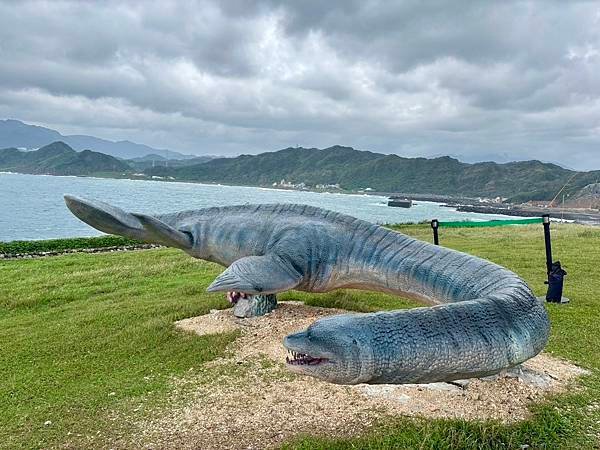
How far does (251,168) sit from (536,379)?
16619 centimetres

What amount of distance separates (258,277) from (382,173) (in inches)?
5822

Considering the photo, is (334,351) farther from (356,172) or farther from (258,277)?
(356,172)

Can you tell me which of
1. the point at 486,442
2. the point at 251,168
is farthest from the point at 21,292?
the point at 251,168

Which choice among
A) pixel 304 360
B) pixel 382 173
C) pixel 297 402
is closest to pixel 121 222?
pixel 297 402

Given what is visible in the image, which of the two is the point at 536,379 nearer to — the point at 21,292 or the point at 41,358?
the point at 41,358

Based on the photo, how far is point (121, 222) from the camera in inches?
273

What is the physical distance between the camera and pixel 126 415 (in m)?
5.46

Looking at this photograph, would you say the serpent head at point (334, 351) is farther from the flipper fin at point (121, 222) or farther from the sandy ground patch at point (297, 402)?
the flipper fin at point (121, 222)

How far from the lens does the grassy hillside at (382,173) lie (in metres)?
114

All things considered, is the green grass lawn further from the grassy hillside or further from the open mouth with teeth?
the grassy hillside

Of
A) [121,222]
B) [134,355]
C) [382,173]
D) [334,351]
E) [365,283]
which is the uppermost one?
[382,173]

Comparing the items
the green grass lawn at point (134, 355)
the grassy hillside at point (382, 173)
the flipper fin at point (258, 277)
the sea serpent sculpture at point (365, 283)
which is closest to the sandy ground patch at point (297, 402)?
the green grass lawn at point (134, 355)

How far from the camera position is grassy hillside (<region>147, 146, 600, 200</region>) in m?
114

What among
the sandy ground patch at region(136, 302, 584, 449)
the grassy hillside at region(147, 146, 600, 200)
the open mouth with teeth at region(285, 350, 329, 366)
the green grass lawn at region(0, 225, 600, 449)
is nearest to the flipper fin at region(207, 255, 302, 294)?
the sandy ground patch at region(136, 302, 584, 449)
